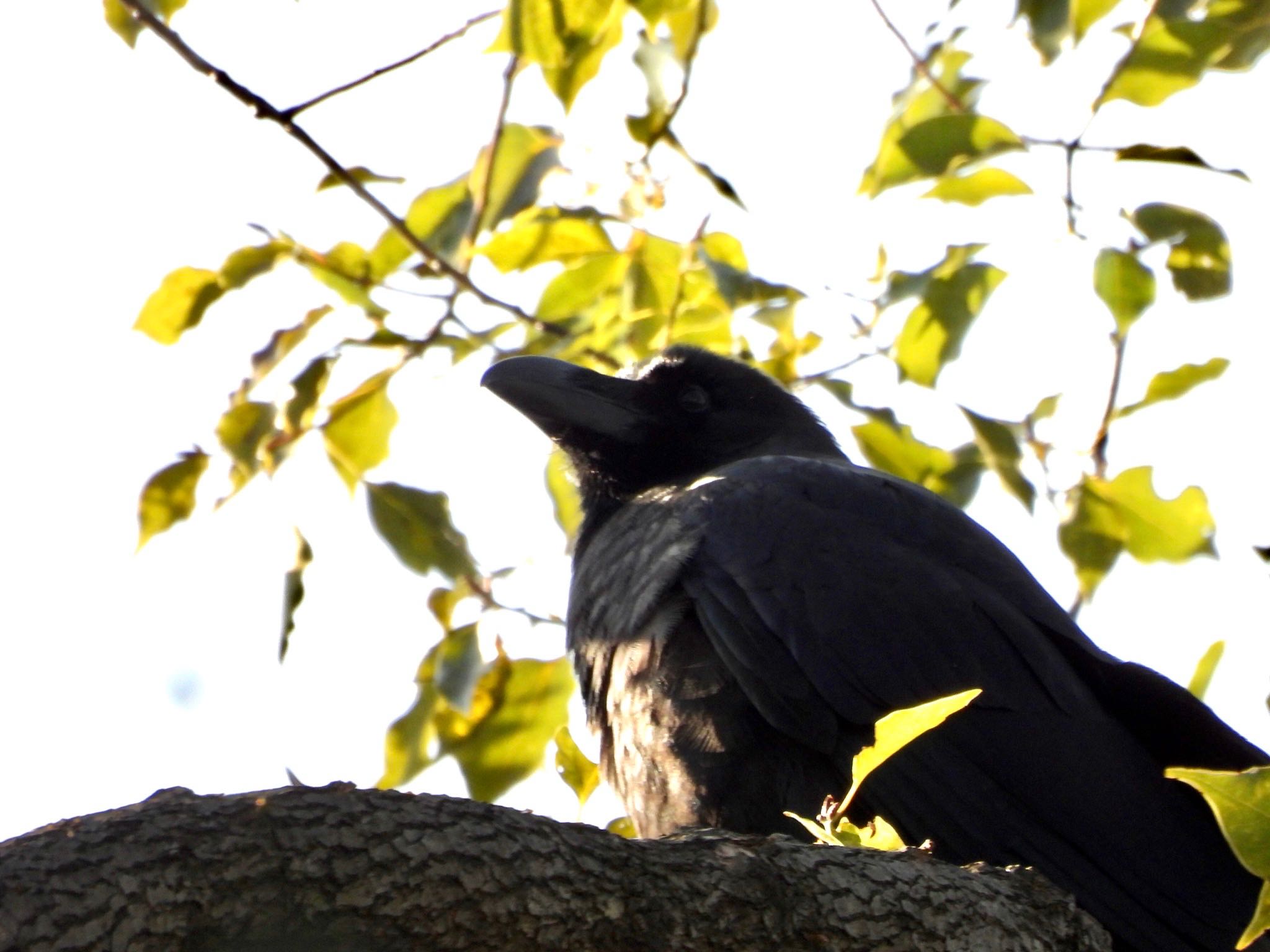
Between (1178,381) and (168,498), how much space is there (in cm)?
278

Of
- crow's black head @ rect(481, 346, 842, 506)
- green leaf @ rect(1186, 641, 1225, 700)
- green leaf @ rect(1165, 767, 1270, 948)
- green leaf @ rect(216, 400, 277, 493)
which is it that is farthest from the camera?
crow's black head @ rect(481, 346, 842, 506)

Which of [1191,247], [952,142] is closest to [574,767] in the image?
[952,142]

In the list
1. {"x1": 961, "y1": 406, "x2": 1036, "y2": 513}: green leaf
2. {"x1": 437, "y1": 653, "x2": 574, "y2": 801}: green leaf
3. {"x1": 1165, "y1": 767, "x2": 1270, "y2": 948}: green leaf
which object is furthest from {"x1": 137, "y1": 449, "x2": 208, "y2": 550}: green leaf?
{"x1": 1165, "y1": 767, "x2": 1270, "y2": 948}: green leaf

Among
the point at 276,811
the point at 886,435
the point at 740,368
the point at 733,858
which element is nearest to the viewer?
the point at 276,811

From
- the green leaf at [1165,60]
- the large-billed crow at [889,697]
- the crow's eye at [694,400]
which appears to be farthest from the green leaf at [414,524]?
the green leaf at [1165,60]

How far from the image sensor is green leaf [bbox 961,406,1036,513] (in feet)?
13.9

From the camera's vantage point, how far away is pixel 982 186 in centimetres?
402

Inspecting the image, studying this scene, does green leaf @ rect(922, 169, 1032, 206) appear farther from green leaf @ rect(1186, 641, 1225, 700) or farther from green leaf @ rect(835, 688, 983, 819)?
green leaf @ rect(835, 688, 983, 819)

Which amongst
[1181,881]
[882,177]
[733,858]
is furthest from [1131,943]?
[882,177]

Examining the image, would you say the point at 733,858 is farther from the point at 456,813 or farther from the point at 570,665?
the point at 570,665

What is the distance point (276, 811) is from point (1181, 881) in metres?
2.13

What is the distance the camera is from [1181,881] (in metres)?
3.30

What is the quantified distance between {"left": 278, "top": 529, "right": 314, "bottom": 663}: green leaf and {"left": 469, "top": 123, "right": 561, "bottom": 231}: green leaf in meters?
1.00

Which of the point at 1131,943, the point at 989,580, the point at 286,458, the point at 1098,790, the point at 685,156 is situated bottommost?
the point at 1131,943
